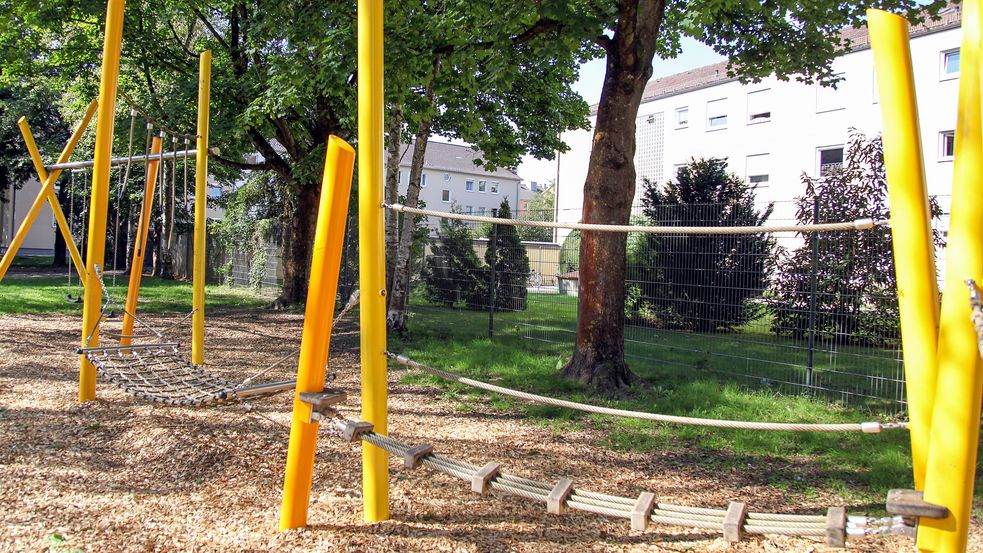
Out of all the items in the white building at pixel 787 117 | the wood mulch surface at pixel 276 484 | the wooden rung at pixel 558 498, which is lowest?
the wood mulch surface at pixel 276 484

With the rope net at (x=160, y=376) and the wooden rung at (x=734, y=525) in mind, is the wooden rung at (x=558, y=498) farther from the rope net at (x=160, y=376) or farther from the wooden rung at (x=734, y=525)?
the rope net at (x=160, y=376)

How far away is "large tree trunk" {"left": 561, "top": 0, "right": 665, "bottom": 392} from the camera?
639 cm

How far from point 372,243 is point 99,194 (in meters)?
3.50

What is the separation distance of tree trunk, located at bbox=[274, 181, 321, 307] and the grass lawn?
4965mm

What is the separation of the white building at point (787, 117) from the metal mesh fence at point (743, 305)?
21.5 feet

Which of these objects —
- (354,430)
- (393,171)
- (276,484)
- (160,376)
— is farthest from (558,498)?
(393,171)

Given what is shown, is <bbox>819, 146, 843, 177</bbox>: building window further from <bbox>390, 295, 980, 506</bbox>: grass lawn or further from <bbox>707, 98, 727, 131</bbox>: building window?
<bbox>390, 295, 980, 506</bbox>: grass lawn

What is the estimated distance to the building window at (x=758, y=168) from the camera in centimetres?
2503

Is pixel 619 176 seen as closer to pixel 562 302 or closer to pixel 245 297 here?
pixel 562 302

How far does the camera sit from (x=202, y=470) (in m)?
4.11

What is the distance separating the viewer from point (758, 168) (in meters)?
25.3

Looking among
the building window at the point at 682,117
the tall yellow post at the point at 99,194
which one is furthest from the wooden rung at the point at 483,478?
the building window at the point at 682,117

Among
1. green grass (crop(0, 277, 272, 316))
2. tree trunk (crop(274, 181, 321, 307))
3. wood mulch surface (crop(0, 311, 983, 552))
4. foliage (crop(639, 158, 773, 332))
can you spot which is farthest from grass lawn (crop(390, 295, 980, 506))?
green grass (crop(0, 277, 272, 316))

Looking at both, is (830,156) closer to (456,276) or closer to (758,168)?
(758,168)
